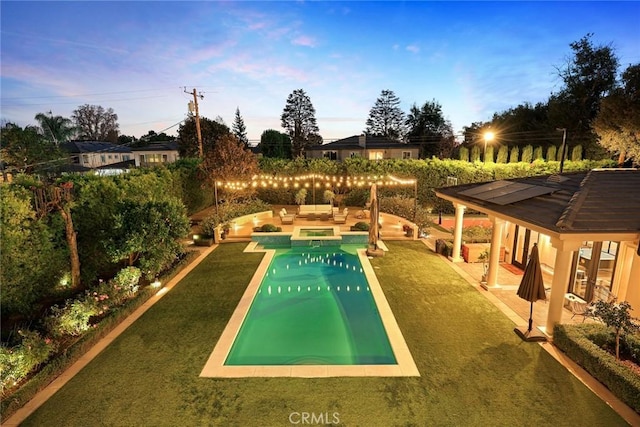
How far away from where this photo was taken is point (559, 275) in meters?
7.48

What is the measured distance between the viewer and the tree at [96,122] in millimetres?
70312

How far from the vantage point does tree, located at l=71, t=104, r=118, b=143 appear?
70.3m

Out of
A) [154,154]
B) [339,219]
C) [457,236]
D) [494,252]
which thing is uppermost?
[154,154]

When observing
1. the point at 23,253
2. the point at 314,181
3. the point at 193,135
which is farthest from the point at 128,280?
the point at 193,135

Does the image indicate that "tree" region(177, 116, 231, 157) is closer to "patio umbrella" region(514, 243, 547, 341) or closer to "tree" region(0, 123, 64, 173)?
"tree" region(0, 123, 64, 173)

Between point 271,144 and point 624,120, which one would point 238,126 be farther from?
point 624,120

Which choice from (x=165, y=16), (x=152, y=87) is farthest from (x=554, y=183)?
(x=152, y=87)

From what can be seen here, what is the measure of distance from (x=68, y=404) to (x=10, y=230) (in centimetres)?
550

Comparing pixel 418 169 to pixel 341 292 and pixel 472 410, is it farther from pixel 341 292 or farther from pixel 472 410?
pixel 472 410

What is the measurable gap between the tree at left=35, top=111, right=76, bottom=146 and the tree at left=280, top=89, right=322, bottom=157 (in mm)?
36043

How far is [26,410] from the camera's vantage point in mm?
5645

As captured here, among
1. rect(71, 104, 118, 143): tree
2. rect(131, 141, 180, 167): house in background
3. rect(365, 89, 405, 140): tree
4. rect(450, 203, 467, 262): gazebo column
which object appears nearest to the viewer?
rect(450, 203, 467, 262): gazebo column

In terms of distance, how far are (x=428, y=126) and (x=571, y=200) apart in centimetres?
5865

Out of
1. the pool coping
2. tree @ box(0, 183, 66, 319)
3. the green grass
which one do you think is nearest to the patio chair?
the green grass
